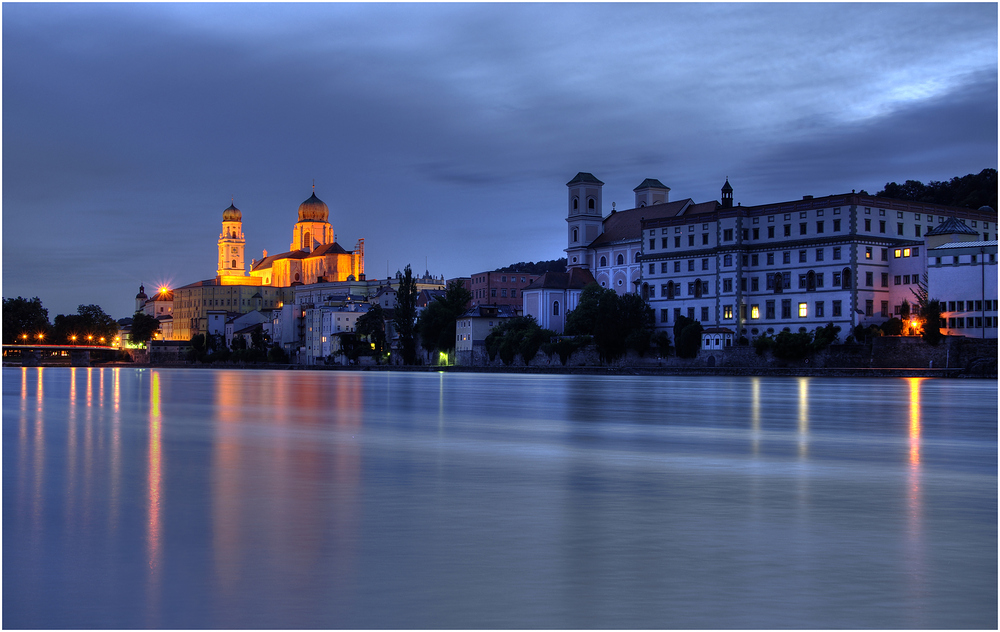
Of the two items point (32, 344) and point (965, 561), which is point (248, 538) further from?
point (32, 344)

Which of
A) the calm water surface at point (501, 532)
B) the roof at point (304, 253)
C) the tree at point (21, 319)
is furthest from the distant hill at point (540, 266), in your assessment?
the calm water surface at point (501, 532)

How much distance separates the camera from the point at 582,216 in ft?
325

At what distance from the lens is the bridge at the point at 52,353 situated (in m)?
124

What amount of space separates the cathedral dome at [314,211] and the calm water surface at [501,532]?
16553cm

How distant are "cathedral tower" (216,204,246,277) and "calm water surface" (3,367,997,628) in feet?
587

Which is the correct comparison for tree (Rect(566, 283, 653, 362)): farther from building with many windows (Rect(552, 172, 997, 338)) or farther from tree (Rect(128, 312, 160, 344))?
tree (Rect(128, 312, 160, 344))

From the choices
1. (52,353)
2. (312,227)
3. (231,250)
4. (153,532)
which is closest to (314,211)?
(312,227)

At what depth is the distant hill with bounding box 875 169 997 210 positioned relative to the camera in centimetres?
8194

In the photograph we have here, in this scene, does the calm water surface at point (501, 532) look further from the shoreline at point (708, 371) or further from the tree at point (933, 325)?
the tree at point (933, 325)

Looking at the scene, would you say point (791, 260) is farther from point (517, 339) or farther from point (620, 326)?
point (517, 339)

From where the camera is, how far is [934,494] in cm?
938

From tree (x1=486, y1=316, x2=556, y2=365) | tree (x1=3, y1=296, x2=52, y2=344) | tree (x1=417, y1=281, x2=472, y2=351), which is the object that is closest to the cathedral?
tree (x1=3, y1=296, x2=52, y2=344)

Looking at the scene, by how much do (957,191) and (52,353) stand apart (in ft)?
394

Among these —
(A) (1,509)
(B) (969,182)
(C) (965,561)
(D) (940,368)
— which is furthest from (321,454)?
(B) (969,182)
